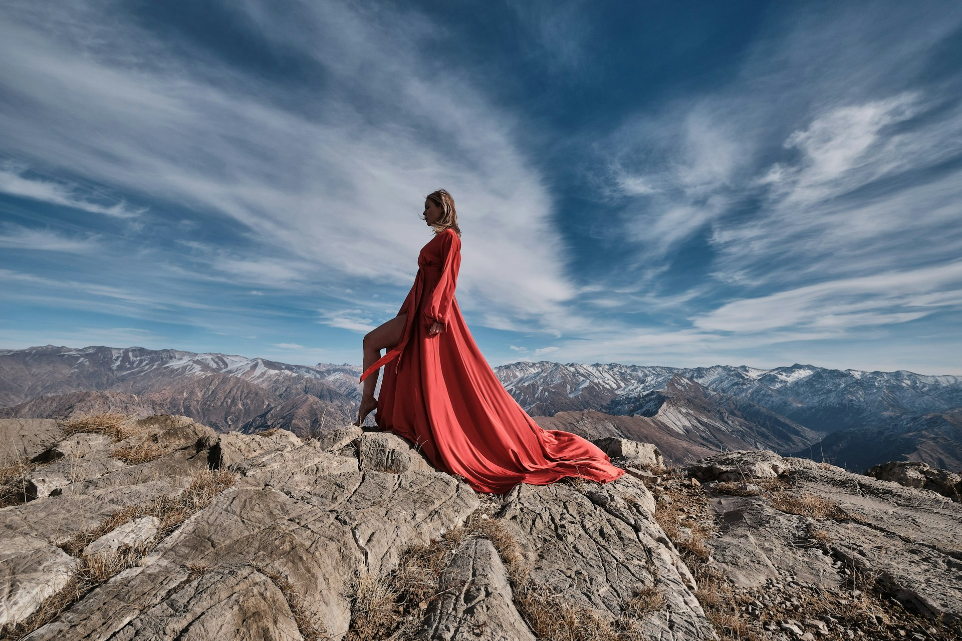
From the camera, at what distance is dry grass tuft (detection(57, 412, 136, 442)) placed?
19.5 feet

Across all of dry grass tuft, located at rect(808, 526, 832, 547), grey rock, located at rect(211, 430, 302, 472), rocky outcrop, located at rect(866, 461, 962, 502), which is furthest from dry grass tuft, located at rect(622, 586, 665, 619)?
rocky outcrop, located at rect(866, 461, 962, 502)

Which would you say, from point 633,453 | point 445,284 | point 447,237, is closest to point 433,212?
point 447,237

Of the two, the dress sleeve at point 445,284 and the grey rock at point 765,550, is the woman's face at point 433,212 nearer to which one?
the dress sleeve at point 445,284

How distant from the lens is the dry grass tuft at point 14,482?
397cm

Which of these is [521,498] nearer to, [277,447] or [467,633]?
[467,633]

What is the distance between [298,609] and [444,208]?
5.25 m

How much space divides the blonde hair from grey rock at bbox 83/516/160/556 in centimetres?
485

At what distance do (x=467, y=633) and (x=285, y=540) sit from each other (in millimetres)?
1578

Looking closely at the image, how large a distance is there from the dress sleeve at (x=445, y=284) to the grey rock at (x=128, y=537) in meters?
3.74

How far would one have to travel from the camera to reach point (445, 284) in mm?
5949

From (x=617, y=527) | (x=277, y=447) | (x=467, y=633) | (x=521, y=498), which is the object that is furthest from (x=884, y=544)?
(x=277, y=447)

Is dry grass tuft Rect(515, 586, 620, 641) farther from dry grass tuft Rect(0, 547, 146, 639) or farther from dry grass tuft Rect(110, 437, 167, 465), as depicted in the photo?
dry grass tuft Rect(110, 437, 167, 465)

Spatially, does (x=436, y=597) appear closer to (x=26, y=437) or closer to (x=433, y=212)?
(x=433, y=212)

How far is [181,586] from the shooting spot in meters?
2.47
